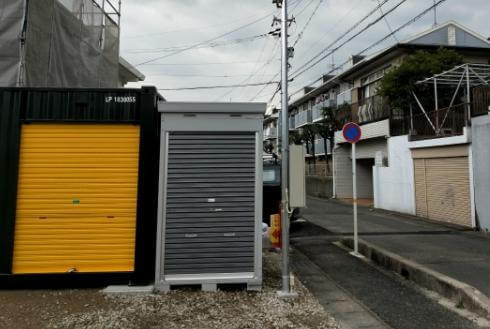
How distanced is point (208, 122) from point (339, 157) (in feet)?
58.9

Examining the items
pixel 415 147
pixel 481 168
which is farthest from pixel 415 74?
pixel 481 168

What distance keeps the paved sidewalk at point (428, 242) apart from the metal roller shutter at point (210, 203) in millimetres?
3593

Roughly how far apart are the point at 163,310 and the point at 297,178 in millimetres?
2378

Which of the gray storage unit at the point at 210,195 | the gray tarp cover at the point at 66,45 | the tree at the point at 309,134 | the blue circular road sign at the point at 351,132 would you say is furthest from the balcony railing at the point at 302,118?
the gray storage unit at the point at 210,195

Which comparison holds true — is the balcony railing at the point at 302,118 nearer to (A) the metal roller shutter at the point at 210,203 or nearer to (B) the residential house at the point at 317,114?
(B) the residential house at the point at 317,114

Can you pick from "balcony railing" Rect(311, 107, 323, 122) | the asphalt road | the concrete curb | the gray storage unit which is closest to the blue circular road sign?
the concrete curb

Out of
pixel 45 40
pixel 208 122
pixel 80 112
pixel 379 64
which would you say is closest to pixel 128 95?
pixel 80 112

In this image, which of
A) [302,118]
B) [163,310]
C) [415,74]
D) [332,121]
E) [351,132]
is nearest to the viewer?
[163,310]

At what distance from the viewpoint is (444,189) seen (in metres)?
11.8

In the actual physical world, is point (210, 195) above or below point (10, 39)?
below

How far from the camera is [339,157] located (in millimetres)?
21484

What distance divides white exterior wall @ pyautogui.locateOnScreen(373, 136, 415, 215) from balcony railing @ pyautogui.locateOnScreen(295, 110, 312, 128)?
50.5 feet

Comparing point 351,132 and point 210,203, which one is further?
point 351,132

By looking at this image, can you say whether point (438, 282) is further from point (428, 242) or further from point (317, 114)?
point (317, 114)
